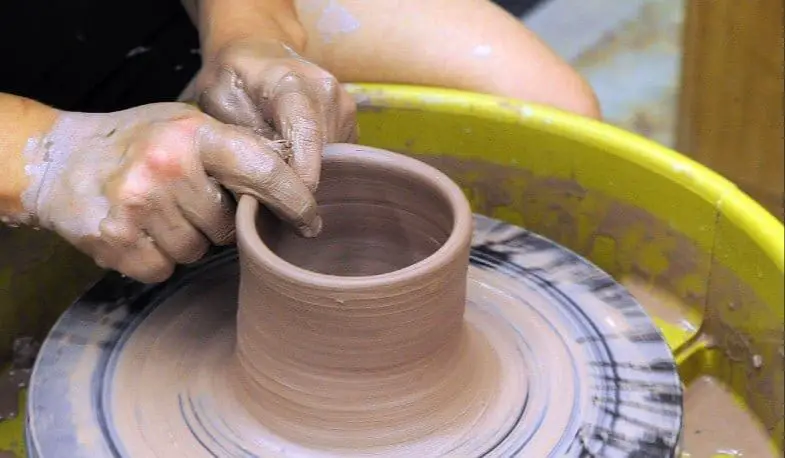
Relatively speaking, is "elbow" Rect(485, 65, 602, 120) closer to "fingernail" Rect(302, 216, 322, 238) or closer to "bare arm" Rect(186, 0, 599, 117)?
"bare arm" Rect(186, 0, 599, 117)

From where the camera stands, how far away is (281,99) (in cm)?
107

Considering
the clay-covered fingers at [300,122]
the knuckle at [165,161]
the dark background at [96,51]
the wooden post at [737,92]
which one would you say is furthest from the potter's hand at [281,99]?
the wooden post at [737,92]

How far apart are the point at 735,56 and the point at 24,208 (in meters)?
1.32

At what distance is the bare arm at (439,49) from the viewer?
57.1 inches

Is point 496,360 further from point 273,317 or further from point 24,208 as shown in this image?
point 24,208

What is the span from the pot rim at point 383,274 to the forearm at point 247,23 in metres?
0.28

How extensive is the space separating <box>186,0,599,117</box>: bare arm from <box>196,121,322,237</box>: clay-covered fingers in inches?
18.7

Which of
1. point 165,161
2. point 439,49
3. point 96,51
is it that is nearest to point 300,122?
point 165,161

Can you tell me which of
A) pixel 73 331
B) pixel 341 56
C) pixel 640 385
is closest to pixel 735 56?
pixel 341 56

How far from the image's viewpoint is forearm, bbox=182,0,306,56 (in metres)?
1.27

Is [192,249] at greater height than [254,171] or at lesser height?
lesser

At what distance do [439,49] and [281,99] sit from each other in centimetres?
46

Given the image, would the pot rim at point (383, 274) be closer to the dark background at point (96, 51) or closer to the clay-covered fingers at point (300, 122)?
the clay-covered fingers at point (300, 122)

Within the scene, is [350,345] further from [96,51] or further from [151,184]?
[96,51]
